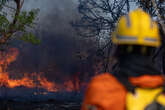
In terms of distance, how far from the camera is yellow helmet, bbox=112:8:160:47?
1882 mm

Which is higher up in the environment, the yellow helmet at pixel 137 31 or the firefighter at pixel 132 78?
the yellow helmet at pixel 137 31

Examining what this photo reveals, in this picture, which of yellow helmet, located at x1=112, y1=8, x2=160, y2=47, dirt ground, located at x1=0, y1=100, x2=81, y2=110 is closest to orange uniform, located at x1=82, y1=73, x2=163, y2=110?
yellow helmet, located at x1=112, y1=8, x2=160, y2=47

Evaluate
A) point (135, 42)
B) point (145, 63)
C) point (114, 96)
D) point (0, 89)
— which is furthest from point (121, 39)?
point (0, 89)

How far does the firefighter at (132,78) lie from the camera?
1.74m

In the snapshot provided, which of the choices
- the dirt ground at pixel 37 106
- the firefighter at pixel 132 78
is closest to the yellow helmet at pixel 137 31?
the firefighter at pixel 132 78

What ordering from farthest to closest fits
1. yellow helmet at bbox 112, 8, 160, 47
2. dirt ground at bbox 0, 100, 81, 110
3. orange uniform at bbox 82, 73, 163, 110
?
dirt ground at bbox 0, 100, 81, 110, yellow helmet at bbox 112, 8, 160, 47, orange uniform at bbox 82, 73, 163, 110

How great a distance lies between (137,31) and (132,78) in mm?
325

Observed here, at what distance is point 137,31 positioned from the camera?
1.88m

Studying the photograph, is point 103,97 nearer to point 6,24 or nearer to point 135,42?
point 135,42

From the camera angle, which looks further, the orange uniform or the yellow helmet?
the yellow helmet

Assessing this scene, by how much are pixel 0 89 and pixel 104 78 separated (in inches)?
2293

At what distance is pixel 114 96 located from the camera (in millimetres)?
1739

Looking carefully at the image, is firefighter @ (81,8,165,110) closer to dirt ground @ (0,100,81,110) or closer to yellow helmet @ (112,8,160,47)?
yellow helmet @ (112,8,160,47)

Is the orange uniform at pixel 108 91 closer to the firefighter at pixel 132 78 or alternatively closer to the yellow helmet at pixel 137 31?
the firefighter at pixel 132 78
